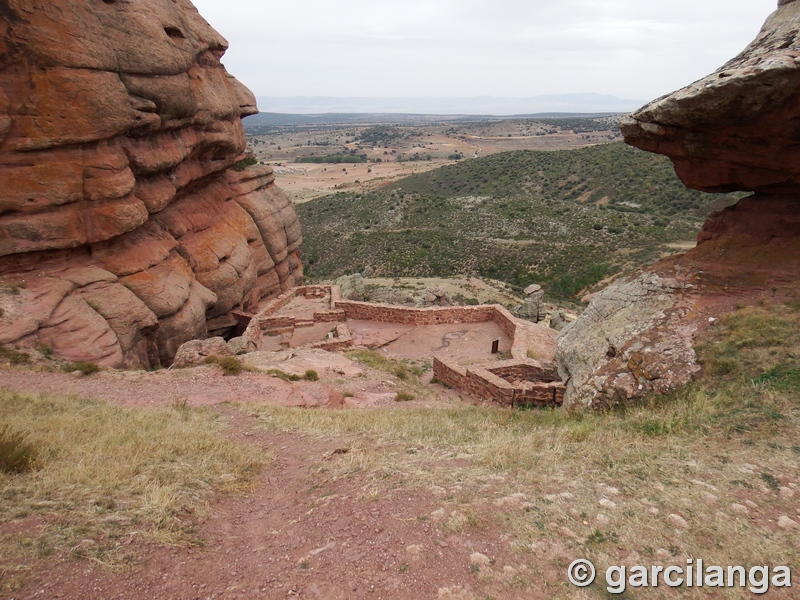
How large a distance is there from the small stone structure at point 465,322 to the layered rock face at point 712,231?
4.06ft

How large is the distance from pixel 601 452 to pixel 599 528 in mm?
1573

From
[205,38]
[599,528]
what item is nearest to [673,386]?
[599,528]

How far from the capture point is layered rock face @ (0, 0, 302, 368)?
465 inches

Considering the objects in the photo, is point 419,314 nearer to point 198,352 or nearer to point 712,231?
point 198,352

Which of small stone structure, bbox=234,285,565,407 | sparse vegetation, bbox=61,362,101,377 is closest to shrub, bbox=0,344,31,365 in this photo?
sparse vegetation, bbox=61,362,101,377

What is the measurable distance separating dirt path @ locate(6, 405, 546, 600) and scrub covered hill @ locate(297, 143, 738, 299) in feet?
96.1

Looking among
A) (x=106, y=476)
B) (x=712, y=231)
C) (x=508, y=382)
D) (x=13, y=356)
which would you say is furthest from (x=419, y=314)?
(x=106, y=476)

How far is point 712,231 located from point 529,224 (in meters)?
33.0

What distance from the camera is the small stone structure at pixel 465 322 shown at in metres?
10.5

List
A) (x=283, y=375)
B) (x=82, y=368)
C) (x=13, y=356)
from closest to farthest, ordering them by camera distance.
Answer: (x=13, y=356) → (x=82, y=368) → (x=283, y=375)

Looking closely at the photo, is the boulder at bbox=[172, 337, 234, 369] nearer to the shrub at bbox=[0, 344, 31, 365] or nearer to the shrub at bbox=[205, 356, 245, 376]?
the shrub at bbox=[205, 356, 245, 376]

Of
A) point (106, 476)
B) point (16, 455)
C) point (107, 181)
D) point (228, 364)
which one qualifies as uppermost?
point (107, 181)

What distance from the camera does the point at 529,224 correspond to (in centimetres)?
4225

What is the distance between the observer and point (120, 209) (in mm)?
13664
